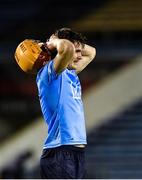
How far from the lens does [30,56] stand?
13.0 feet

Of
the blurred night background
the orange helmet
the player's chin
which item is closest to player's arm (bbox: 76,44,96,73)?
the player's chin

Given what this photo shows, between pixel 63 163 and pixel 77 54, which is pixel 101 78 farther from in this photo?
pixel 63 163

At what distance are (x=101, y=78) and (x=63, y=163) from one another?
6090 mm

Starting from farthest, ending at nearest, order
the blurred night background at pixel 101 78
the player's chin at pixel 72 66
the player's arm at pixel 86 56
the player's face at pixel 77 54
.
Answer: the blurred night background at pixel 101 78 → the player's arm at pixel 86 56 → the player's chin at pixel 72 66 → the player's face at pixel 77 54

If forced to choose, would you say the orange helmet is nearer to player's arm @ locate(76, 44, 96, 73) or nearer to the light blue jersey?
the light blue jersey

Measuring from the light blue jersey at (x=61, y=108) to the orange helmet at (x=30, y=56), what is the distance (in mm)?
53

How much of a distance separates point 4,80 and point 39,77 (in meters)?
6.60

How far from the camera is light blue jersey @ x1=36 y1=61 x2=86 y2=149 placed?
392 centimetres

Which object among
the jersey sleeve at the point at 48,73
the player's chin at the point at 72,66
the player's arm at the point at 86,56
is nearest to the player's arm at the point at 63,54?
the jersey sleeve at the point at 48,73

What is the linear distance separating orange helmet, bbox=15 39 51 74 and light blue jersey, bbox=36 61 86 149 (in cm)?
5

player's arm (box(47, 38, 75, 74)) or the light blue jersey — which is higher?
player's arm (box(47, 38, 75, 74))

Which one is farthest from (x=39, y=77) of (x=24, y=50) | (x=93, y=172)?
(x=93, y=172)

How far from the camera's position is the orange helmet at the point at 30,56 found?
3973mm

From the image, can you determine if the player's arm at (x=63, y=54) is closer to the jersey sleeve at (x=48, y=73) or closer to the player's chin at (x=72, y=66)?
the jersey sleeve at (x=48, y=73)
